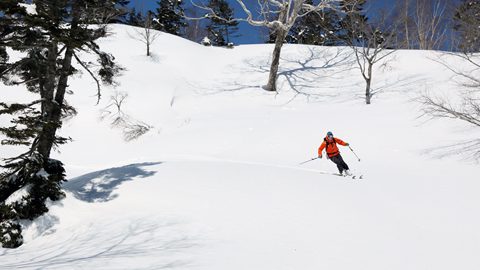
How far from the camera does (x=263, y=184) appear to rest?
8.77 m

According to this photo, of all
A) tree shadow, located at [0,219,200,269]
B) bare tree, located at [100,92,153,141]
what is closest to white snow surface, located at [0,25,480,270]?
tree shadow, located at [0,219,200,269]

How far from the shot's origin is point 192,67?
94.3 ft

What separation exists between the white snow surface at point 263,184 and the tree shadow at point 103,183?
7cm

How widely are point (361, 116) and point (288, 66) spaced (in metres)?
11.2

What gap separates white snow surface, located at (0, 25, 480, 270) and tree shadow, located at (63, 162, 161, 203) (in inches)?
2.8

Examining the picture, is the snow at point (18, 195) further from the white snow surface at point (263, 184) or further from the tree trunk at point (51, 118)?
the tree trunk at point (51, 118)

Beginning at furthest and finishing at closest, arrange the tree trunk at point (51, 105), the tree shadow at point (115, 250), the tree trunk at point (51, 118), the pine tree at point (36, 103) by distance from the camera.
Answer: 1. the tree trunk at point (51, 105)
2. the tree trunk at point (51, 118)
3. the pine tree at point (36, 103)
4. the tree shadow at point (115, 250)

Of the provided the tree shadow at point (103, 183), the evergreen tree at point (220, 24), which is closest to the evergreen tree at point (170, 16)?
the evergreen tree at point (220, 24)

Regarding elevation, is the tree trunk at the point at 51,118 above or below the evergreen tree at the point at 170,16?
below

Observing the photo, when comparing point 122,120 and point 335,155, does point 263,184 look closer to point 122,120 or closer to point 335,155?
point 335,155

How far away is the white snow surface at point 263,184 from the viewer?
5270 millimetres

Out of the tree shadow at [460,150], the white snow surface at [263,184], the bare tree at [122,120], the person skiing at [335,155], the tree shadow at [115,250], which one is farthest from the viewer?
the bare tree at [122,120]

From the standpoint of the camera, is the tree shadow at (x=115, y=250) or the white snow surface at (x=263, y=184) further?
the white snow surface at (x=263, y=184)

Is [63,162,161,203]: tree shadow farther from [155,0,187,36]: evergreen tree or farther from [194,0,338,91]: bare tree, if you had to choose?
[155,0,187,36]: evergreen tree
